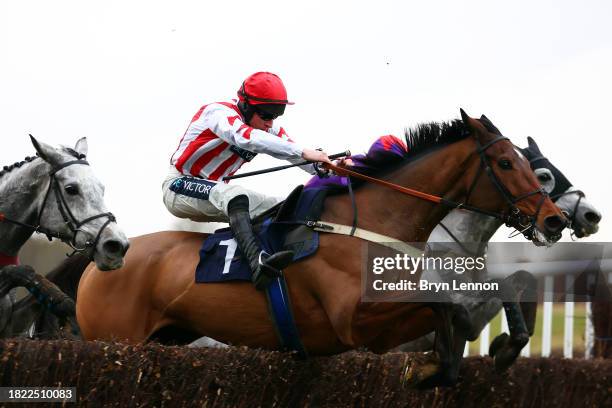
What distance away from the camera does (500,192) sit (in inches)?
218

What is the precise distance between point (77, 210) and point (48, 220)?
28 cm

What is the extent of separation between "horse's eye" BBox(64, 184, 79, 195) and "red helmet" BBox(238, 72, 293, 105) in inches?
46.6

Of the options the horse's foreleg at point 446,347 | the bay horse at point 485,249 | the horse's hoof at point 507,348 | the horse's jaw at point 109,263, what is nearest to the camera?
the horse's foreleg at point 446,347

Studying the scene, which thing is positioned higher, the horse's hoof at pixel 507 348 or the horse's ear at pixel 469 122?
the horse's ear at pixel 469 122

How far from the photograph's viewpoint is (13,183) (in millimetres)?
6320

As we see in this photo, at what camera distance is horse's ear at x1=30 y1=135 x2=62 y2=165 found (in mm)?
6117

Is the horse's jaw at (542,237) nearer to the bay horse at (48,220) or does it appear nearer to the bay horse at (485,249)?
the bay horse at (485,249)

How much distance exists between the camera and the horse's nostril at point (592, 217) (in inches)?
281

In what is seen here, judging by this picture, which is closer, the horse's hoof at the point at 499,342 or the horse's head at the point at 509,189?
the horse's head at the point at 509,189

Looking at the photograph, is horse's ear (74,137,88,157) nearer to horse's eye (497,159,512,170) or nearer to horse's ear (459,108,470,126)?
horse's ear (459,108,470,126)

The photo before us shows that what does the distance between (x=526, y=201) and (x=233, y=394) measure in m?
1.95

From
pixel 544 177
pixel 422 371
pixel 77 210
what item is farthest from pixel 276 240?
pixel 544 177

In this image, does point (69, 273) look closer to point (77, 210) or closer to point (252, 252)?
point (77, 210)

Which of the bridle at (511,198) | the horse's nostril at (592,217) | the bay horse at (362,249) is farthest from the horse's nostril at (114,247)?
the horse's nostril at (592,217)
